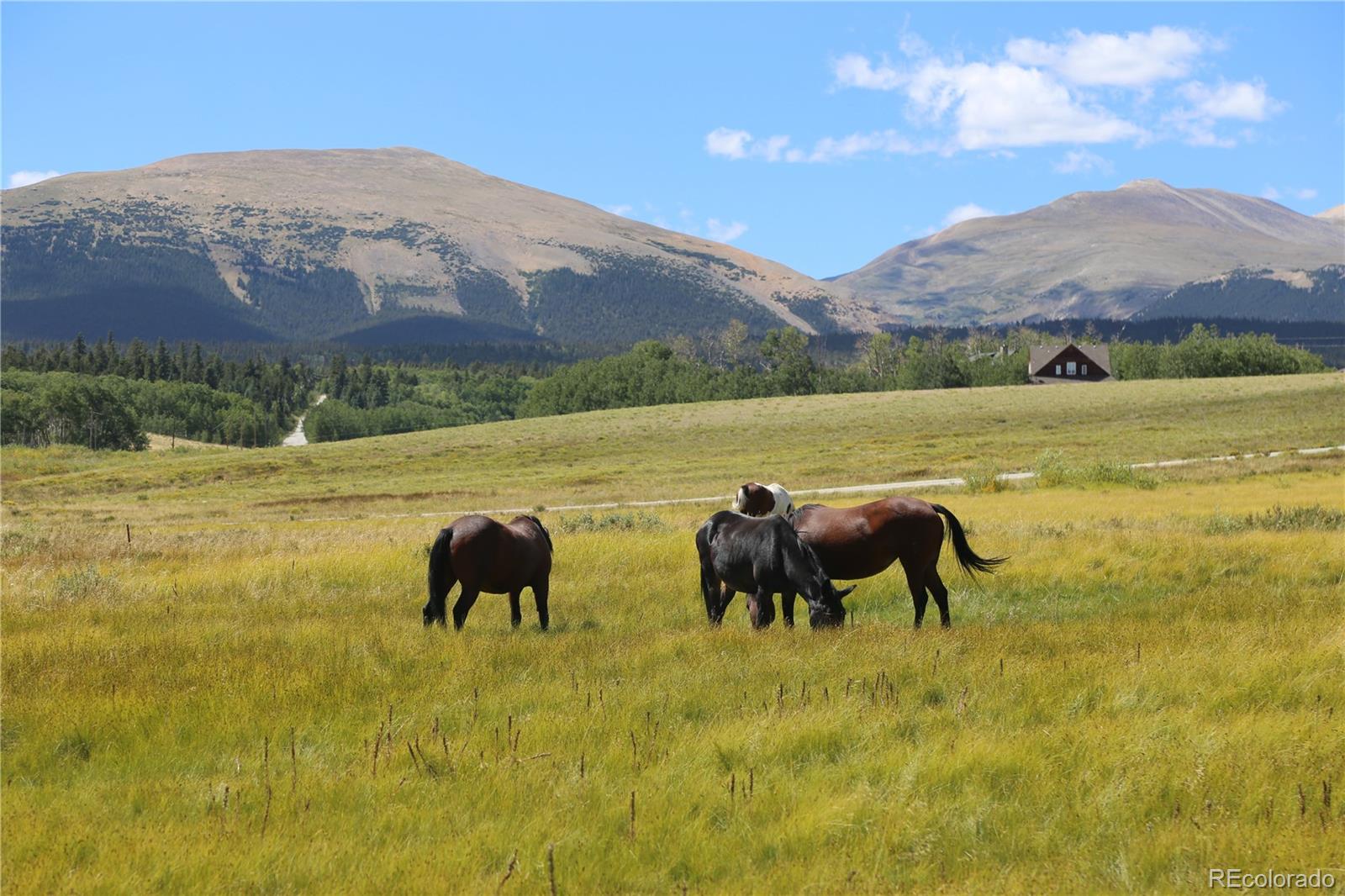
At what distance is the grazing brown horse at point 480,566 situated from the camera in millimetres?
13406

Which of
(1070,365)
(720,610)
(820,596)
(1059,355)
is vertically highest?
(1059,355)

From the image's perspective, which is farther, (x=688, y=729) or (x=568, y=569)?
(x=568, y=569)

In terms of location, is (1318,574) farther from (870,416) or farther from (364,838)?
(870,416)

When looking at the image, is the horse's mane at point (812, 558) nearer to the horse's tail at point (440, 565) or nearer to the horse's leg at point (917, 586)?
the horse's leg at point (917, 586)

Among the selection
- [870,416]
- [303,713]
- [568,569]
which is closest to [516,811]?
[303,713]

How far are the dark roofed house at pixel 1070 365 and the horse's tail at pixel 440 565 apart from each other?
16005cm

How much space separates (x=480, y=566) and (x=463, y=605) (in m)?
0.57

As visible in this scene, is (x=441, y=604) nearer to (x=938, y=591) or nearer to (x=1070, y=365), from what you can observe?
(x=938, y=591)

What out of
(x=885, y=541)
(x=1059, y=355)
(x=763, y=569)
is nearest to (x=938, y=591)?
(x=885, y=541)

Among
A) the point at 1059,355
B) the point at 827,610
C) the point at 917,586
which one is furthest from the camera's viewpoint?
the point at 1059,355

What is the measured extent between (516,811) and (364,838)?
3.30 feet

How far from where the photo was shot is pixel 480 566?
528 inches

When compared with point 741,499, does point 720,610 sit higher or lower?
lower

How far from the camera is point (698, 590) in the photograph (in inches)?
651
